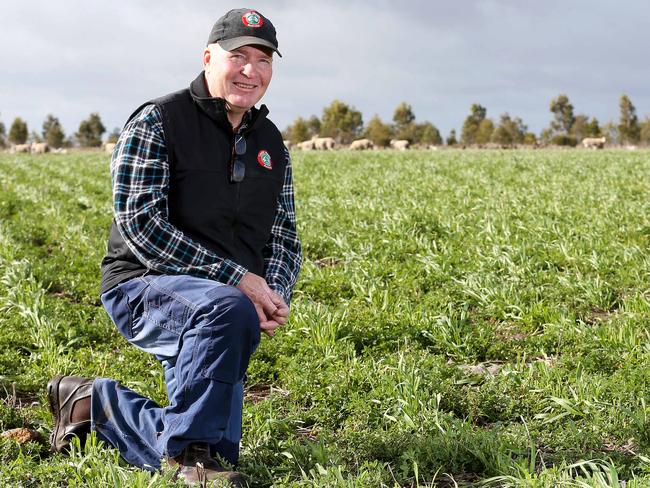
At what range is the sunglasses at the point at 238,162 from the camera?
3420 millimetres

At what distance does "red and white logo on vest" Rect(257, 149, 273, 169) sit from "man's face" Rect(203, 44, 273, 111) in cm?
27

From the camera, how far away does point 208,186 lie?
3.34 m

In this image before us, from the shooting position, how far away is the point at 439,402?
4.38m

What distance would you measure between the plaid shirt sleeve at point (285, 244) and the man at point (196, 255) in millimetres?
176

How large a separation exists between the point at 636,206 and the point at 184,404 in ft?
30.6

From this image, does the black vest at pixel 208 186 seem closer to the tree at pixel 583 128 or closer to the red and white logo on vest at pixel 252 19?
the red and white logo on vest at pixel 252 19

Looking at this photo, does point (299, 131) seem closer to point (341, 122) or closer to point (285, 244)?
point (341, 122)

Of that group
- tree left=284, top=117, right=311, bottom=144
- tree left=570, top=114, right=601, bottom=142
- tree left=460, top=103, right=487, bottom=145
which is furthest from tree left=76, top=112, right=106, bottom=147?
tree left=570, top=114, right=601, bottom=142

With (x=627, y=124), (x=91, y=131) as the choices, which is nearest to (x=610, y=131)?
(x=627, y=124)

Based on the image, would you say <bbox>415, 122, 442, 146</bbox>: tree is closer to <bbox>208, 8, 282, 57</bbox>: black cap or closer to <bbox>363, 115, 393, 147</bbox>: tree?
<bbox>363, 115, 393, 147</bbox>: tree

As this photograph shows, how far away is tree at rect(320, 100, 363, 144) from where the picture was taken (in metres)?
95.4

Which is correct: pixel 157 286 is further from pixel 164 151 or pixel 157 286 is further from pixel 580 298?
pixel 580 298

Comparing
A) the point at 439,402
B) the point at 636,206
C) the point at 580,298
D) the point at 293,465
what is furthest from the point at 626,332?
the point at 636,206

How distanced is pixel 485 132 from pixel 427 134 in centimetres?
1013
